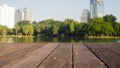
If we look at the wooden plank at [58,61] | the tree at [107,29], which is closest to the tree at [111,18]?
the tree at [107,29]

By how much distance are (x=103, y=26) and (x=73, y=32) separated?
14064 millimetres

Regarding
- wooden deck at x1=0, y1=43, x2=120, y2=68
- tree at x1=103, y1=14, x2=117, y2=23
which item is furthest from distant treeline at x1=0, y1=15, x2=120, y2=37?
wooden deck at x1=0, y1=43, x2=120, y2=68

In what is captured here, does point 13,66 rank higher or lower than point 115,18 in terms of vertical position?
lower

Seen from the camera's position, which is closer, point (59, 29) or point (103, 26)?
point (103, 26)

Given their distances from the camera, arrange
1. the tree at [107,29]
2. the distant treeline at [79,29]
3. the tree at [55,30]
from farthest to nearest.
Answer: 1. the tree at [55,30]
2. the distant treeline at [79,29]
3. the tree at [107,29]

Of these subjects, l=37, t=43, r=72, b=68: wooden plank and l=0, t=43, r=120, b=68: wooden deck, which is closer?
l=37, t=43, r=72, b=68: wooden plank

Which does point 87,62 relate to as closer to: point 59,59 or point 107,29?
point 59,59

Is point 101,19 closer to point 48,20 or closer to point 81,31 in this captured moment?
point 81,31

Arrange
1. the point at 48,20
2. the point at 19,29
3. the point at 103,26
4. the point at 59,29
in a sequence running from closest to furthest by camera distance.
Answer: the point at 103,26 < the point at 59,29 < the point at 19,29 < the point at 48,20

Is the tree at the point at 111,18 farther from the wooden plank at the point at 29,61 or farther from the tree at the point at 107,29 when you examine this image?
the wooden plank at the point at 29,61

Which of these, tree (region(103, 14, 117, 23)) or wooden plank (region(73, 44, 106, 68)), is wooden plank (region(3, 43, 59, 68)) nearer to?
wooden plank (region(73, 44, 106, 68))

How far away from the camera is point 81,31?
115875mm

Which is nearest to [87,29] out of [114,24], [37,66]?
[114,24]

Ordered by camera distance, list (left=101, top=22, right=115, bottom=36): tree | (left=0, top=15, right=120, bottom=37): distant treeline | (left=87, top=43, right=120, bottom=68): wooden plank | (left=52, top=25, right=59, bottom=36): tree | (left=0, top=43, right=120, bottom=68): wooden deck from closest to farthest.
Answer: (left=0, top=43, right=120, bottom=68): wooden deck
(left=87, top=43, right=120, bottom=68): wooden plank
(left=101, top=22, right=115, bottom=36): tree
(left=0, top=15, right=120, bottom=37): distant treeline
(left=52, top=25, right=59, bottom=36): tree
